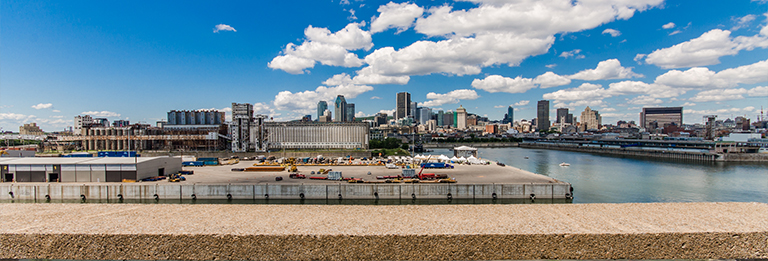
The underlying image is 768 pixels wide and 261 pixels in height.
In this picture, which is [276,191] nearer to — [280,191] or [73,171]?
[280,191]

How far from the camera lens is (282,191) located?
3456cm

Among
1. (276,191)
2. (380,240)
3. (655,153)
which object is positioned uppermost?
(380,240)

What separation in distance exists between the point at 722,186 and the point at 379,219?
54.2m

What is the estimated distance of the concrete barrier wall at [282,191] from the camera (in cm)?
3406

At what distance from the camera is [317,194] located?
3441 centimetres

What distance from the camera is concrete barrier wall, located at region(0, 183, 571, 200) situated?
34062 mm

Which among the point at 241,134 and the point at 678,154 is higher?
→ the point at 241,134

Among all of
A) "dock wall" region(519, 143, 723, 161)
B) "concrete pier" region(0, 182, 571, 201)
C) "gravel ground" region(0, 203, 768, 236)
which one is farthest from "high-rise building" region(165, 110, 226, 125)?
"dock wall" region(519, 143, 723, 161)

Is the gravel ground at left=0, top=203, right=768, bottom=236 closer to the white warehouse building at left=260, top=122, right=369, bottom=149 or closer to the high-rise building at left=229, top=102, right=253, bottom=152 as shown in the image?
the high-rise building at left=229, top=102, right=253, bottom=152

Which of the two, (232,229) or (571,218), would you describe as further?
(571,218)

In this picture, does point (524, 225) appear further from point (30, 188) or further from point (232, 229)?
point (30, 188)

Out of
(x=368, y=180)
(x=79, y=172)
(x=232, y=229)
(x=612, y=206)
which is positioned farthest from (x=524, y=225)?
(x=79, y=172)

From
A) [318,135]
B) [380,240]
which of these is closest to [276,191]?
[380,240]

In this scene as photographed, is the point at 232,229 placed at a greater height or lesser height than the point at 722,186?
greater
